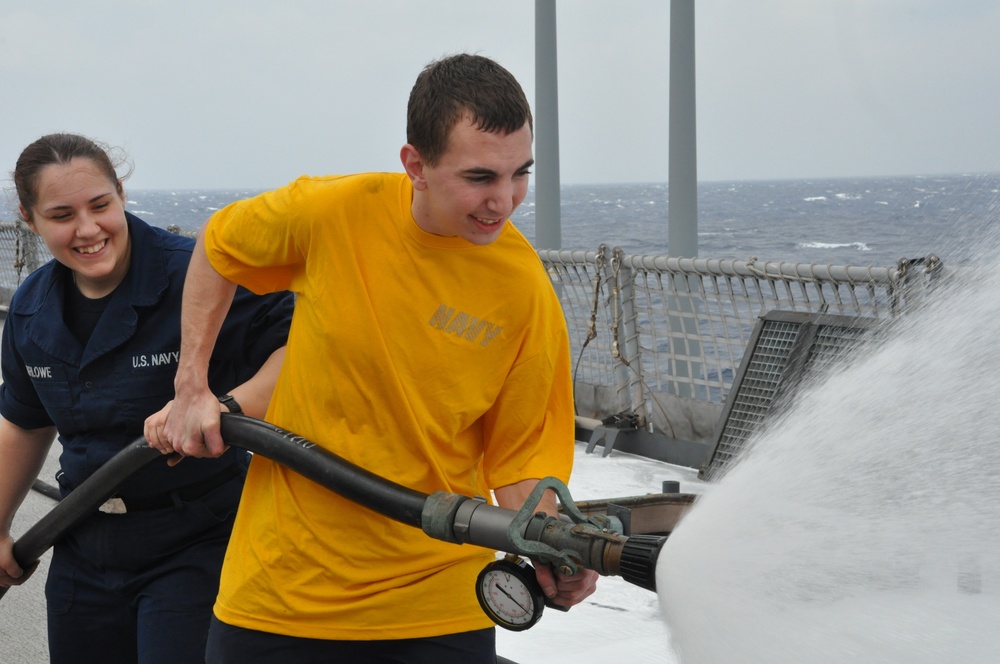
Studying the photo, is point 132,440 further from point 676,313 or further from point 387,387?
point 676,313

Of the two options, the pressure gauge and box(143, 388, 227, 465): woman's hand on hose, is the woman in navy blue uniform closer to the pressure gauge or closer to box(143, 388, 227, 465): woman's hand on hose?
box(143, 388, 227, 465): woman's hand on hose

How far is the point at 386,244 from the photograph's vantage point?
196 cm

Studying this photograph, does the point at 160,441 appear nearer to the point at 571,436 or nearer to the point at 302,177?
the point at 302,177

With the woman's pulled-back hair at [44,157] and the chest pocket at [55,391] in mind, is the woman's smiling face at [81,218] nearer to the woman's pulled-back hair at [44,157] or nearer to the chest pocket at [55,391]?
the woman's pulled-back hair at [44,157]

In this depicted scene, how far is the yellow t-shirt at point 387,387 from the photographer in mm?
1950

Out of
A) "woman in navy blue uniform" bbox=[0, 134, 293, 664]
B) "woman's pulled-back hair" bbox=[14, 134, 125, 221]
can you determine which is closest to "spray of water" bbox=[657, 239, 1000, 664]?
"woman in navy blue uniform" bbox=[0, 134, 293, 664]

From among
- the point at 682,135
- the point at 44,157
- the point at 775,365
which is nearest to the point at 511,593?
the point at 44,157

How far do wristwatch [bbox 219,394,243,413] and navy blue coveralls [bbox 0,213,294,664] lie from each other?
206 millimetres

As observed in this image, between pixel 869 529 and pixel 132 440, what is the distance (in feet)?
5.51

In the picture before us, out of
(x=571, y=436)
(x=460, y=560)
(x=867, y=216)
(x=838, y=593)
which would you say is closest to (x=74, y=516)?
(x=460, y=560)

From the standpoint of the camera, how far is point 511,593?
1.84 m

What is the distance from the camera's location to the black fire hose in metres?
1.68

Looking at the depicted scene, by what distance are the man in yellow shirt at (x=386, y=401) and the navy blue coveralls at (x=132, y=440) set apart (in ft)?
1.23

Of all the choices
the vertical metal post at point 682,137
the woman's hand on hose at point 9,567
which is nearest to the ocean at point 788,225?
the vertical metal post at point 682,137
